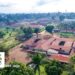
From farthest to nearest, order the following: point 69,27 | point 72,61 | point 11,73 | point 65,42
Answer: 1. point 69,27
2. point 65,42
3. point 72,61
4. point 11,73

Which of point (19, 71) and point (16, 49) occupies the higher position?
point (19, 71)

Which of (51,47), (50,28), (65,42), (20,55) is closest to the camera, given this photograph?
(20,55)

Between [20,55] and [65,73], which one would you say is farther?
[20,55]

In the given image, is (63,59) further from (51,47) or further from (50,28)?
(50,28)

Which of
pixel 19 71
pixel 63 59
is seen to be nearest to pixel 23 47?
pixel 63 59

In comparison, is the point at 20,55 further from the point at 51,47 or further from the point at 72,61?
the point at 72,61

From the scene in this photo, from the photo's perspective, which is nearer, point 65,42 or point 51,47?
point 51,47

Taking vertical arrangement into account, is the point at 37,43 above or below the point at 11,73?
below

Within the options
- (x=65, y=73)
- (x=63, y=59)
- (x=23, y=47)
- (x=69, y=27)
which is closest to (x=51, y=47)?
(x=23, y=47)

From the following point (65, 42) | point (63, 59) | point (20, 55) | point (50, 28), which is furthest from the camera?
point (50, 28)
